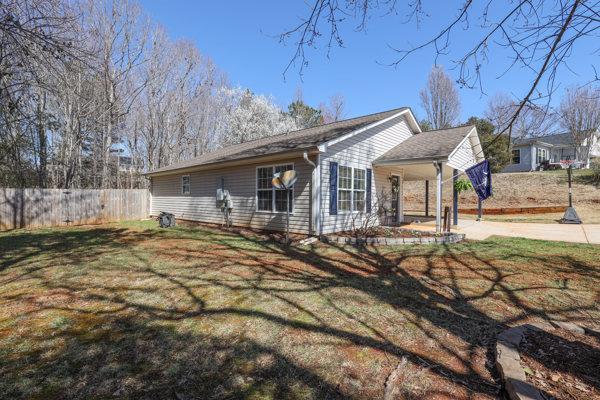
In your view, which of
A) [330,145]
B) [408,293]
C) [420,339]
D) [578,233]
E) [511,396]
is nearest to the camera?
[511,396]

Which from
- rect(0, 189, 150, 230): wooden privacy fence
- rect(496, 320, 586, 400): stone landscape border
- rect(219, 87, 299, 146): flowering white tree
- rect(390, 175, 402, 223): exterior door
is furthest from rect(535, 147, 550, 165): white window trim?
rect(0, 189, 150, 230): wooden privacy fence

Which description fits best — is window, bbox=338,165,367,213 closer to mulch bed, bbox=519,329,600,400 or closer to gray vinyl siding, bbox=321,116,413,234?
gray vinyl siding, bbox=321,116,413,234

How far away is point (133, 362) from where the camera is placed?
2688mm

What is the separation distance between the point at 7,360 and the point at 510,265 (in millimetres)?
7576

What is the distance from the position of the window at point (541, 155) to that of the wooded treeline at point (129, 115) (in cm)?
2247

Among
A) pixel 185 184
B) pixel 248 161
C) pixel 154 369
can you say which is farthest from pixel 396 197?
pixel 154 369

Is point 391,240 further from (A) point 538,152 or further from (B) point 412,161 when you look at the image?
(A) point 538,152

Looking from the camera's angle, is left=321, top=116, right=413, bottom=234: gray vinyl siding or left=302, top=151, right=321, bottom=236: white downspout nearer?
left=302, top=151, right=321, bottom=236: white downspout

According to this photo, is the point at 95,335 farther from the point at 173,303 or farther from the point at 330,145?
the point at 330,145

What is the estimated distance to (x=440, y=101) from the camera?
29.6m

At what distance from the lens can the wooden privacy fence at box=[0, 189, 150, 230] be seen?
1239 centimetres

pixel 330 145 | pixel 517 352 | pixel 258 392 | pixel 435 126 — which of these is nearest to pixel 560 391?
pixel 517 352

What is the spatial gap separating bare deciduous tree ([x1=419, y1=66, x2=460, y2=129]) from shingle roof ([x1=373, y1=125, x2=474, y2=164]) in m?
19.7

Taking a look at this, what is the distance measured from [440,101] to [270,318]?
31528 mm
